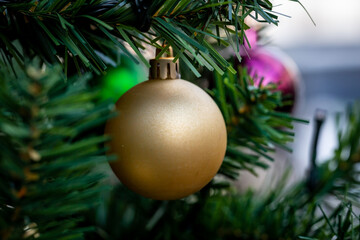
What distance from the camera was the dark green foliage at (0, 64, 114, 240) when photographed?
0.38 ft

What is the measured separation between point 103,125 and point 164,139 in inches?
2.9

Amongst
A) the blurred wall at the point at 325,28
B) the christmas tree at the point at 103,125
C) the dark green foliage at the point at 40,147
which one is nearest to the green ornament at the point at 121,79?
the christmas tree at the point at 103,125

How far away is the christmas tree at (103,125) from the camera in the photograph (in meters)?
0.12

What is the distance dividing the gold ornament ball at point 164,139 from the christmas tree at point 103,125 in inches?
0.6

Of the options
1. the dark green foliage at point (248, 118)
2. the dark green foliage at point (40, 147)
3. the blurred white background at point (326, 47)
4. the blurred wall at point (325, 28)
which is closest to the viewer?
the dark green foliage at point (40, 147)

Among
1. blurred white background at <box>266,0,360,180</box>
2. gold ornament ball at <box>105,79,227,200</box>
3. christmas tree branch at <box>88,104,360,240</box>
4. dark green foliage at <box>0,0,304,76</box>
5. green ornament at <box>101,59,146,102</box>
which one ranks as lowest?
christmas tree branch at <box>88,104,360,240</box>

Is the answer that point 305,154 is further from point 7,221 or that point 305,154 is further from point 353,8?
point 353,8

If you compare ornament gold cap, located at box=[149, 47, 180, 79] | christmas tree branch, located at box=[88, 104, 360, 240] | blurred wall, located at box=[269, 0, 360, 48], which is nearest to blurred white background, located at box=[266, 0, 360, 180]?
blurred wall, located at box=[269, 0, 360, 48]

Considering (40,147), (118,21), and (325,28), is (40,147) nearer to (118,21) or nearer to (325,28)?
(118,21)

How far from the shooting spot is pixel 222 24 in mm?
192

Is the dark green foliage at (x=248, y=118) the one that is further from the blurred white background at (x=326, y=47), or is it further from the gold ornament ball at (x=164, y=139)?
the blurred white background at (x=326, y=47)

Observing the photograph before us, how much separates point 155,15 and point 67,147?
0.09 metres

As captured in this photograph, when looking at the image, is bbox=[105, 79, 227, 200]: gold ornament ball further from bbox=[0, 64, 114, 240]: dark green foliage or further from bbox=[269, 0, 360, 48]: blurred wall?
bbox=[269, 0, 360, 48]: blurred wall

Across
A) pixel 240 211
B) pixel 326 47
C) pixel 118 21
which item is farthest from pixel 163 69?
pixel 326 47
